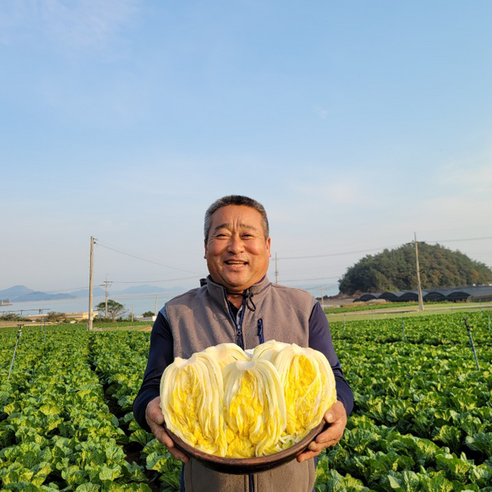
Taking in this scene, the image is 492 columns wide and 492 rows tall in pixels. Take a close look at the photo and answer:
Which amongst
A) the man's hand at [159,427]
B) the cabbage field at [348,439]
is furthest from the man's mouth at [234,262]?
the cabbage field at [348,439]

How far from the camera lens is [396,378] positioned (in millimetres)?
8422

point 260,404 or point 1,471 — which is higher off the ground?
point 260,404

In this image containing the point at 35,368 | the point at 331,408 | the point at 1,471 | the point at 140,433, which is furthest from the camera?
the point at 35,368

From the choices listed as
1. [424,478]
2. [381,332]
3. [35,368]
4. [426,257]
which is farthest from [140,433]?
[426,257]

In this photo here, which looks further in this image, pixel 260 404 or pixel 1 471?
pixel 1 471

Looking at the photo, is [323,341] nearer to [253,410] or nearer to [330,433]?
[330,433]

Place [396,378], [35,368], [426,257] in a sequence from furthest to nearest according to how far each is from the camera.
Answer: [426,257] < [35,368] < [396,378]

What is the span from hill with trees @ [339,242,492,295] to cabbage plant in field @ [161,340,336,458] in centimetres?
10254

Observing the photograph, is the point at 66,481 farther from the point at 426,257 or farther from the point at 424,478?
the point at 426,257

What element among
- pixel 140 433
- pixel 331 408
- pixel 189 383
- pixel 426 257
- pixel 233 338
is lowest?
pixel 140 433

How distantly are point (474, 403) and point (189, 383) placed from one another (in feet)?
20.5

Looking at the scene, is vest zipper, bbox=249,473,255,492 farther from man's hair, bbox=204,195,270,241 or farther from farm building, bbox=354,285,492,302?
farm building, bbox=354,285,492,302

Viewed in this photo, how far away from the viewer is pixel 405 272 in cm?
10331

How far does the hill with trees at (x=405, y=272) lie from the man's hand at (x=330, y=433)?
102390 millimetres
